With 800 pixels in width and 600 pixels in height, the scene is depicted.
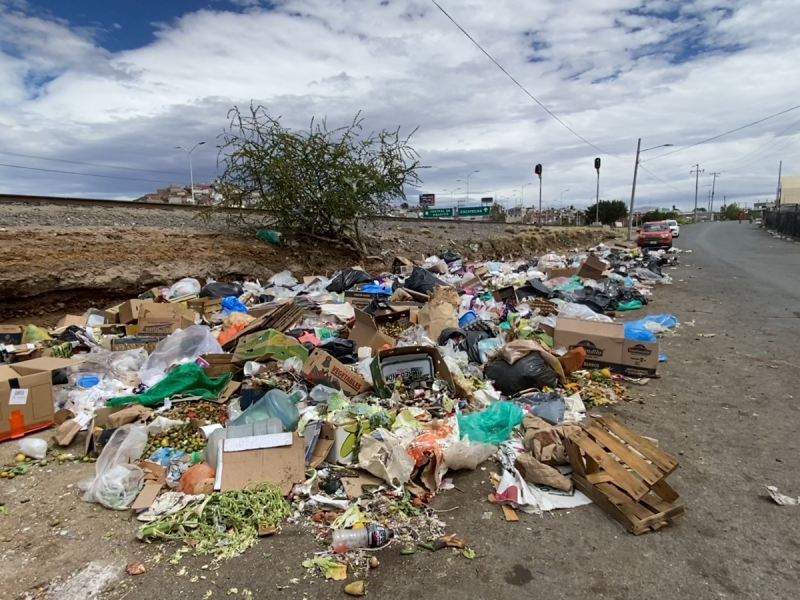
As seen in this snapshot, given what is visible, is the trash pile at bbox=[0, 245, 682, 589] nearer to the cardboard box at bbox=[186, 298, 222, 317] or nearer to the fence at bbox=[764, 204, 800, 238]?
the cardboard box at bbox=[186, 298, 222, 317]

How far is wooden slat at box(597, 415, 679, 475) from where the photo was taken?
104 inches

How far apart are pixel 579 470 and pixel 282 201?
10229mm

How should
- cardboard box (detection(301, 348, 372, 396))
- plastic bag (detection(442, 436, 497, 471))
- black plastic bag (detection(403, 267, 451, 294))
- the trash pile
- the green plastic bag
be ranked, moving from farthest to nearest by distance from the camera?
1. black plastic bag (detection(403, 267, 451, 294))
2. cardboard box (detection(301, 348, 372, 396))
3. the green plastic bag
4. plastic bag (detection(442, 436, 497, 471))
5. the trash pile

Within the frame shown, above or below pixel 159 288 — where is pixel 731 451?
below

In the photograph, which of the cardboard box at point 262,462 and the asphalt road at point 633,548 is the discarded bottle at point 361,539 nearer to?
the asphalt road at point 633,548

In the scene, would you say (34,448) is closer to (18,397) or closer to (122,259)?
(18,397)

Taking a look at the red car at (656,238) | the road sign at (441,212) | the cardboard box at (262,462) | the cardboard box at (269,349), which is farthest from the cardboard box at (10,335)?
the road sign at (441,212)

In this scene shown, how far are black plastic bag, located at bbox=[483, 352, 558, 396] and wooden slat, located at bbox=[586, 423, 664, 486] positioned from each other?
1.18 meters

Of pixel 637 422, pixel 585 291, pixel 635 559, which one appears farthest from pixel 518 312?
pixel 635 559

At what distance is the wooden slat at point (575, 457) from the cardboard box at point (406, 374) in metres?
1.31

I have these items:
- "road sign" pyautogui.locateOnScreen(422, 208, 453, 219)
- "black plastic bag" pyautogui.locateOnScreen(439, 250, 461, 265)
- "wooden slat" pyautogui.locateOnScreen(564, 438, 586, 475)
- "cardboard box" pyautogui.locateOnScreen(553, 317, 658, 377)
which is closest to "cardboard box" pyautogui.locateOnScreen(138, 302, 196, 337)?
"cardboard box" pyautogui.locateOnScreen(553, 317, 658, 377)

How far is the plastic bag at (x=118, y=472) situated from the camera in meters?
2.88

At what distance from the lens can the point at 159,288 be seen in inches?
326

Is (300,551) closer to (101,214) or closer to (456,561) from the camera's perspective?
(456,561)
